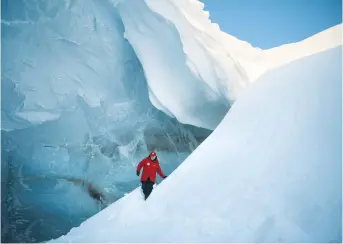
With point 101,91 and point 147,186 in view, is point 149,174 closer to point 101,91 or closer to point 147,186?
point 147,186

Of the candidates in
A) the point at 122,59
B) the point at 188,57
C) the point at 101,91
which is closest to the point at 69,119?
the point at 101,91

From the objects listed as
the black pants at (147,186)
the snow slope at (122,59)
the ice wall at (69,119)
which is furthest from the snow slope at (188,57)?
the black pants at (147,186)

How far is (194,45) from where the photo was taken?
6383 millimetres

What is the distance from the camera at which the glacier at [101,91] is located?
6.54 metres

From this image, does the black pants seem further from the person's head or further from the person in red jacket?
the person's head

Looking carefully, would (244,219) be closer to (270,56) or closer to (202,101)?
(202,101)

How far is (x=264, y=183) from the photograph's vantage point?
3004mm

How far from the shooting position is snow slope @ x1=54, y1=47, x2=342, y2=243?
2.51 m

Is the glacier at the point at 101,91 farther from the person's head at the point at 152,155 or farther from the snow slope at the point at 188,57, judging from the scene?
the person's head at the point at 152,155

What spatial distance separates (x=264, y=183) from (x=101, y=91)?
6.08 metres

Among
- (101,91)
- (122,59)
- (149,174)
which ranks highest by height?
(122,59)

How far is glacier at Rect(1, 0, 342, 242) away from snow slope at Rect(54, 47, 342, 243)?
7.13ft

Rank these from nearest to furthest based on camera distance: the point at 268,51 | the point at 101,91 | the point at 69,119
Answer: the point at 101,91, the point at 69,119, the point at 268,51

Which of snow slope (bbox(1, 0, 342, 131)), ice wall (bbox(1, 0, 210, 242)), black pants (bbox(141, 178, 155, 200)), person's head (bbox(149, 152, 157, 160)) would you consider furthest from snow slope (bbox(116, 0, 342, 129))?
black pants (bbox(141, 178, 155, 200))
